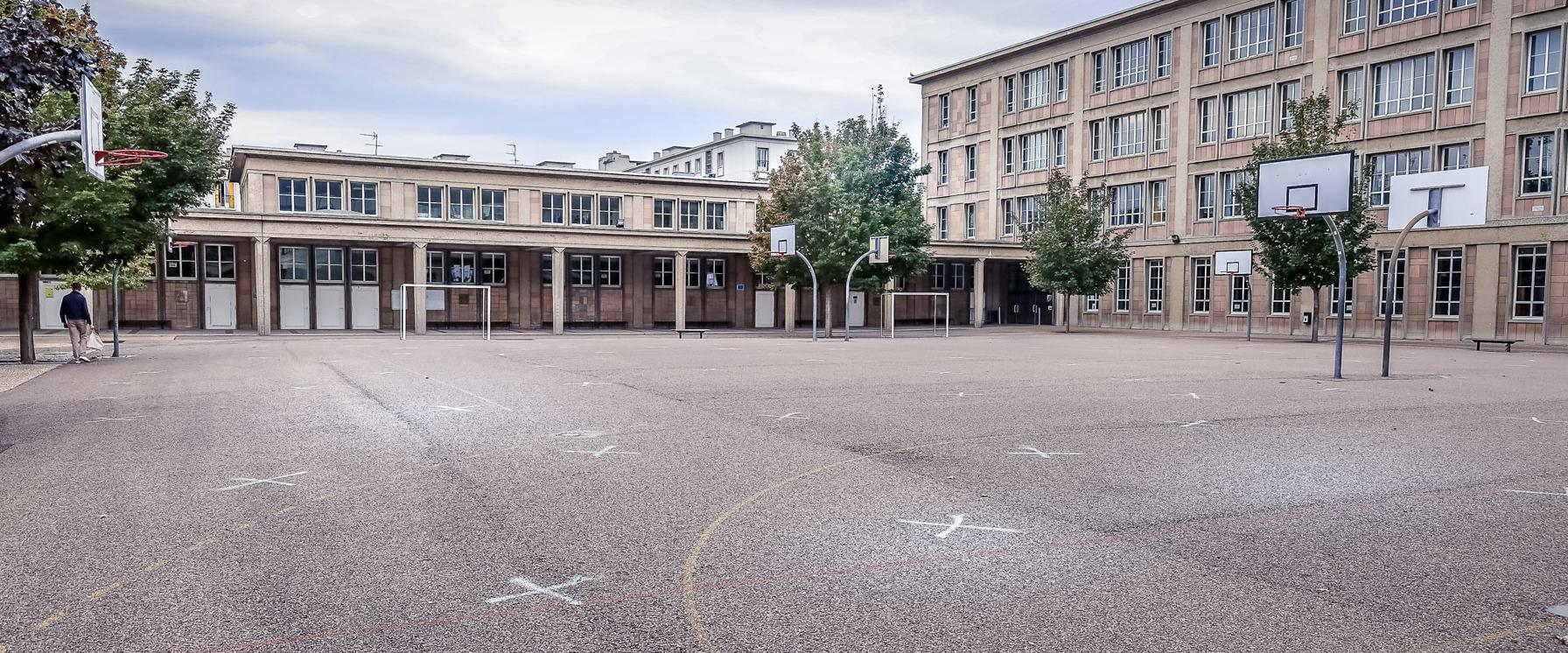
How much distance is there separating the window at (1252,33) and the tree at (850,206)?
14915mm

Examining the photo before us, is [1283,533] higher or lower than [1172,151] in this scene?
lower

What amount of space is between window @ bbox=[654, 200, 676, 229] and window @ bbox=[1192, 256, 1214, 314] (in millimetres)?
24457

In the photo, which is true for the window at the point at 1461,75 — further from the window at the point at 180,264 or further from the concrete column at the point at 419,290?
the window at the point at 180,264

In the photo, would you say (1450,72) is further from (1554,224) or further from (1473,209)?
(1473,209)

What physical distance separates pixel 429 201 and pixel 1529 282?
42343mm

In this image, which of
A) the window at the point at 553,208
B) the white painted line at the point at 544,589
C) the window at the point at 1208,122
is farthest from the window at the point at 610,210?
the white painted line at the point at 544,589

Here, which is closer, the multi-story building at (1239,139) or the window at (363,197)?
the multi-story building at (1239,139)

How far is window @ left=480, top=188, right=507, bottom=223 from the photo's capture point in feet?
154

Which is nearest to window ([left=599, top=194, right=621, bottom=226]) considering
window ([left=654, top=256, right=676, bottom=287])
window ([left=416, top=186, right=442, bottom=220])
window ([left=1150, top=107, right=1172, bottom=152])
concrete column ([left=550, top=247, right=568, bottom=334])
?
window ([left=654, top=256, right=676, bottom=287])

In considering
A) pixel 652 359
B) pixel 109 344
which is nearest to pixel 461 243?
pixel 109 344

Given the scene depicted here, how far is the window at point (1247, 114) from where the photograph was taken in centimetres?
4338

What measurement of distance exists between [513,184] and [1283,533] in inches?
1755

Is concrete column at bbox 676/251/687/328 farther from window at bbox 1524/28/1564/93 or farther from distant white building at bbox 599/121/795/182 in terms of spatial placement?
distant white building at bbox 599/121/795/182

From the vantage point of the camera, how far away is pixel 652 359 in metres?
23.1
